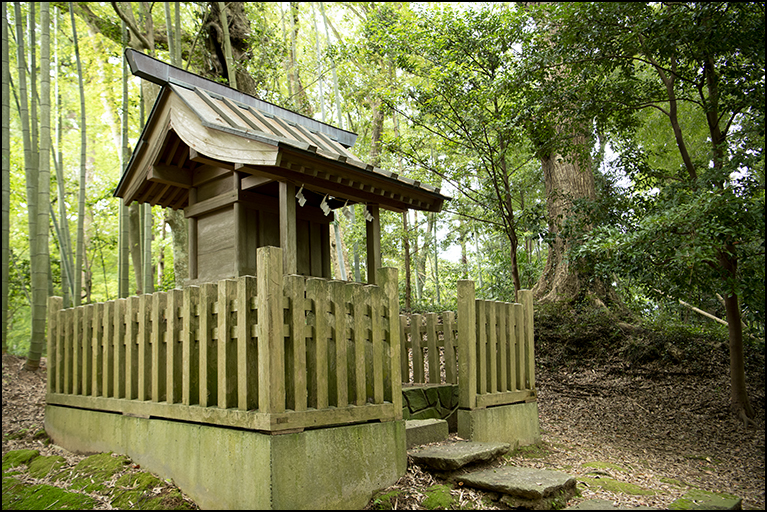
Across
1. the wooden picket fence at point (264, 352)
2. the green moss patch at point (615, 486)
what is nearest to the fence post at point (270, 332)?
the wooden picket fence at point (264, 352)

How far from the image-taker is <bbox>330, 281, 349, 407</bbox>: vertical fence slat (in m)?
3.83

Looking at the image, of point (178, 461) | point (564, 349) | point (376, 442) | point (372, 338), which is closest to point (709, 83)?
point (564, 349)

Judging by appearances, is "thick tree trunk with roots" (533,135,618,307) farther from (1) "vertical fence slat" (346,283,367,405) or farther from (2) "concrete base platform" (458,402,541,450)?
(1) "vertical fence slat" (346,283,367,405)

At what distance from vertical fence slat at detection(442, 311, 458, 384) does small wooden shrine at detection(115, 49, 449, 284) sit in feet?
3.15

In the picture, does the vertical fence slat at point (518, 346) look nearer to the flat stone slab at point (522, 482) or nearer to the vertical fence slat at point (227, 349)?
the flat stone slab at point (522, 482)

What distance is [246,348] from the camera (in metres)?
3.53

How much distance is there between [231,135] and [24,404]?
18.9ft

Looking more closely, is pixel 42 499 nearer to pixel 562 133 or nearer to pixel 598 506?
pixel 598 506

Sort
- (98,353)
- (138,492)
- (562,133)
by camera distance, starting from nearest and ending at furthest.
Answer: (138,492) → (98,353) → (562,133)

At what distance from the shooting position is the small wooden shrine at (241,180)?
465cm

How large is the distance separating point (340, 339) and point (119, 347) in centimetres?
255

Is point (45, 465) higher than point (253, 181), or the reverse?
point (253, 181)

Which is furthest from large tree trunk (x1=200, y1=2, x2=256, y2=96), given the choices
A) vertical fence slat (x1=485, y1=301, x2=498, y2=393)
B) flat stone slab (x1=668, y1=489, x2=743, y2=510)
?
flat stone slab (x1=668, y1=489, x2=743, y2=510)

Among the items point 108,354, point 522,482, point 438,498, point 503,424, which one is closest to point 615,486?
point 522,482
